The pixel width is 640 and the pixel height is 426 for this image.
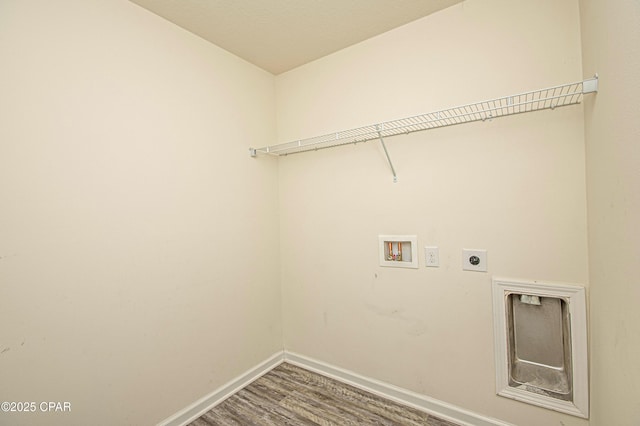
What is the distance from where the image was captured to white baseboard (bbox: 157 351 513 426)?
1661mm

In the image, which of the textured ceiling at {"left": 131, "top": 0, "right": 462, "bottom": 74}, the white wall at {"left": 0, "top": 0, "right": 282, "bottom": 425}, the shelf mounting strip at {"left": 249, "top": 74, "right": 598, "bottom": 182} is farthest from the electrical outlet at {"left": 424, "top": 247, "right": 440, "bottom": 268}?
the textured ceiling at {"left": 131, "top": 0, "right": 462, "bottom": 74}

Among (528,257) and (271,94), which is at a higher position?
(271,94)

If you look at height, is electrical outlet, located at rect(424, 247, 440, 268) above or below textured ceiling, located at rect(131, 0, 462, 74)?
below

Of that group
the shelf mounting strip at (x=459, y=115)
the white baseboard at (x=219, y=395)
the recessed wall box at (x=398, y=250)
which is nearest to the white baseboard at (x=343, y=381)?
the white baseboard at (x=219, y=395)

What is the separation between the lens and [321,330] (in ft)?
7.40

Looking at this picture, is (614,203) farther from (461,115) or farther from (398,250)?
(398,250)

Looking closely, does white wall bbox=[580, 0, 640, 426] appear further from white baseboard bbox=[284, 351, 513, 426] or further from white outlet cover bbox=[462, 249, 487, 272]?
white baseboard bbox=[284, 351, 513, 426]

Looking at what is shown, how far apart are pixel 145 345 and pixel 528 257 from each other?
221 centimetres

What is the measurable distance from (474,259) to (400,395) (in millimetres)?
1078

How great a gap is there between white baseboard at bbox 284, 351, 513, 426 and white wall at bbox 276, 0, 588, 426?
42 mm

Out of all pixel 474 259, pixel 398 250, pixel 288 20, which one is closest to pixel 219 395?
pixel 398 250

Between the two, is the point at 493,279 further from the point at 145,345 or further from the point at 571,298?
the point at 145,345

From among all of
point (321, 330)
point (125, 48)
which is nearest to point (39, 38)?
point (125, 48)

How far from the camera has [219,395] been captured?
Answer: 6.31 ft
